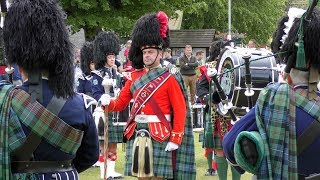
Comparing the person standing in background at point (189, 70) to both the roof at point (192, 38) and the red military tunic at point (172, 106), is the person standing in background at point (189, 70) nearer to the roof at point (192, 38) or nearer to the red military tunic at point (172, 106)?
the red military tunic at point (172, 106)

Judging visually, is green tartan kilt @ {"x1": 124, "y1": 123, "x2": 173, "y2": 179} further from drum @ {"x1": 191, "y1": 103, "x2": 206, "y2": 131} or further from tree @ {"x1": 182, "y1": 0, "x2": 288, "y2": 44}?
tree @ {"x1": 182, "y1": 0, "x2": 288, "y2": 44}

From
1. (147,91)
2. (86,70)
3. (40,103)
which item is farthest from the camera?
(86,70)

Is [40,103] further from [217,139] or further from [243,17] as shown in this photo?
[243,17]

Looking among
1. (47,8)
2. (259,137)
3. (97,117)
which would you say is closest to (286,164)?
(259,137)

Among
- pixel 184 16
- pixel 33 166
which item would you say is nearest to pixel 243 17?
pixel 184 16

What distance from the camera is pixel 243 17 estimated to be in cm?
3434

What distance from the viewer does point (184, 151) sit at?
20.5ft

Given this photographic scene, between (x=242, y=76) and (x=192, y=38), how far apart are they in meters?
21.2

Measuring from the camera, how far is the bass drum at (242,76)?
730 centimetres

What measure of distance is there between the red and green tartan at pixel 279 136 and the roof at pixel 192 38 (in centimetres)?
2391

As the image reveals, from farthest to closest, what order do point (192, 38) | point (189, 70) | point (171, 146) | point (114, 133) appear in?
point (192, 38) → point (189, 70) → point (114, 133) → point (171, 146)

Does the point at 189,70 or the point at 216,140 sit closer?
the point at 216,140

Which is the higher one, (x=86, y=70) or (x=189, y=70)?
(x=86, y=70)

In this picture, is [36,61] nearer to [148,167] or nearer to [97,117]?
[148,167]
